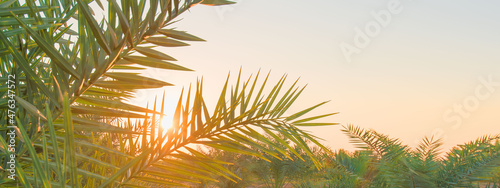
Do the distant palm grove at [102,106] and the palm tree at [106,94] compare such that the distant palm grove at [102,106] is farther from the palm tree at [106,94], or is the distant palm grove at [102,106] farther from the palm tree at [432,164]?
the palm tree at [432,164]

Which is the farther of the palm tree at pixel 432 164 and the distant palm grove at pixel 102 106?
the palm tree at pixel 432 164

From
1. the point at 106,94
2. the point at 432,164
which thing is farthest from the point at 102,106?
the point at 432,164

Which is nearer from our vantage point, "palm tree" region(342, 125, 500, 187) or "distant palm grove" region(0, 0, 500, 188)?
"distant palm grove" region(0, 0, 500, 188)

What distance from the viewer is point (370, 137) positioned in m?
5.11

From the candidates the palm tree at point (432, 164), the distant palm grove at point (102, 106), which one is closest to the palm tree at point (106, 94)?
the distant palm grove at point (102, 106)

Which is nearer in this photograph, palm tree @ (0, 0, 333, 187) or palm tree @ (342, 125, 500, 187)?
palm tree @ (0, 0, 333, 187)

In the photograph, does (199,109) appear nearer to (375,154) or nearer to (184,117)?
(184,117)

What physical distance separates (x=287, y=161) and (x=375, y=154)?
9.00m

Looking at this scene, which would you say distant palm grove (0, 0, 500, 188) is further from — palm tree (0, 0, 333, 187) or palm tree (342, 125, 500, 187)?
palm tree (342, 125, 500, 187)

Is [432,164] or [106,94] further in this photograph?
[432,164]

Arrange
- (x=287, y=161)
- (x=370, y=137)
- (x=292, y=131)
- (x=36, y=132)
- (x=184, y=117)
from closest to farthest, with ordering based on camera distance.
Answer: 1. (x=36, y=132)
2. (x=184, y=117)
3. (x=292, y=131)
4. (x=370, y=137)
5. (x=287, y=161)

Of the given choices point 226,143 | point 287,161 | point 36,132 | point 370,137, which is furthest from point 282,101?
point 287,161

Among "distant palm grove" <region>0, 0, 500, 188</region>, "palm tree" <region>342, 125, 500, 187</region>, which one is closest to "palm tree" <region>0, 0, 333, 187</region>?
"distant palm grove" <region>0, 0, 500, 188</region>

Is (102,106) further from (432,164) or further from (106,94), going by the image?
(432,164)
